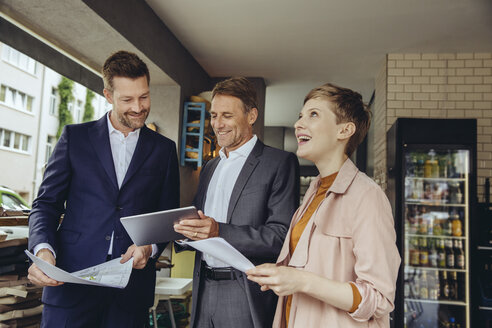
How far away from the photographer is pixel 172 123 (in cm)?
520

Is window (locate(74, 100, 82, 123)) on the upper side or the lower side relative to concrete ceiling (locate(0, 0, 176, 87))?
upper

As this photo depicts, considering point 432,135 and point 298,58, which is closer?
point 432,135

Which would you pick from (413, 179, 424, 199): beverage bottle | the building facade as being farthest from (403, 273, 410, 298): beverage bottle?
the building facade

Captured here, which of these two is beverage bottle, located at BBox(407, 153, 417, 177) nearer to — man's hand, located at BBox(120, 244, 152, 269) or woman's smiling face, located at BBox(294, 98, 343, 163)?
woman's smiling face, located at BBox(294, 98, 343, 163)

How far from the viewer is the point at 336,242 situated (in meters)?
1.23

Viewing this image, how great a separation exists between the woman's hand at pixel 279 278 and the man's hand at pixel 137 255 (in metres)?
0.63

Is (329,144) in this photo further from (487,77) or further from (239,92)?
(487,77)

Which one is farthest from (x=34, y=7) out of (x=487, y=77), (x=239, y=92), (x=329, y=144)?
(x=487, y=77)

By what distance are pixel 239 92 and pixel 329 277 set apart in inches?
40.1

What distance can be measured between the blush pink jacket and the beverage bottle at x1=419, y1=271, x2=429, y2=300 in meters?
3.78

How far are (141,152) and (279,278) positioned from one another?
0.91 meters

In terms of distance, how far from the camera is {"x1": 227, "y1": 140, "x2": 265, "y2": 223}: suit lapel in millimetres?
1766

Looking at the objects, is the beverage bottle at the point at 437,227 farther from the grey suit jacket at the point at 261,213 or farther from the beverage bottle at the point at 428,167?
the grey suit jacket at the point at 261,213

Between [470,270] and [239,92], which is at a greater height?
[239,92]
